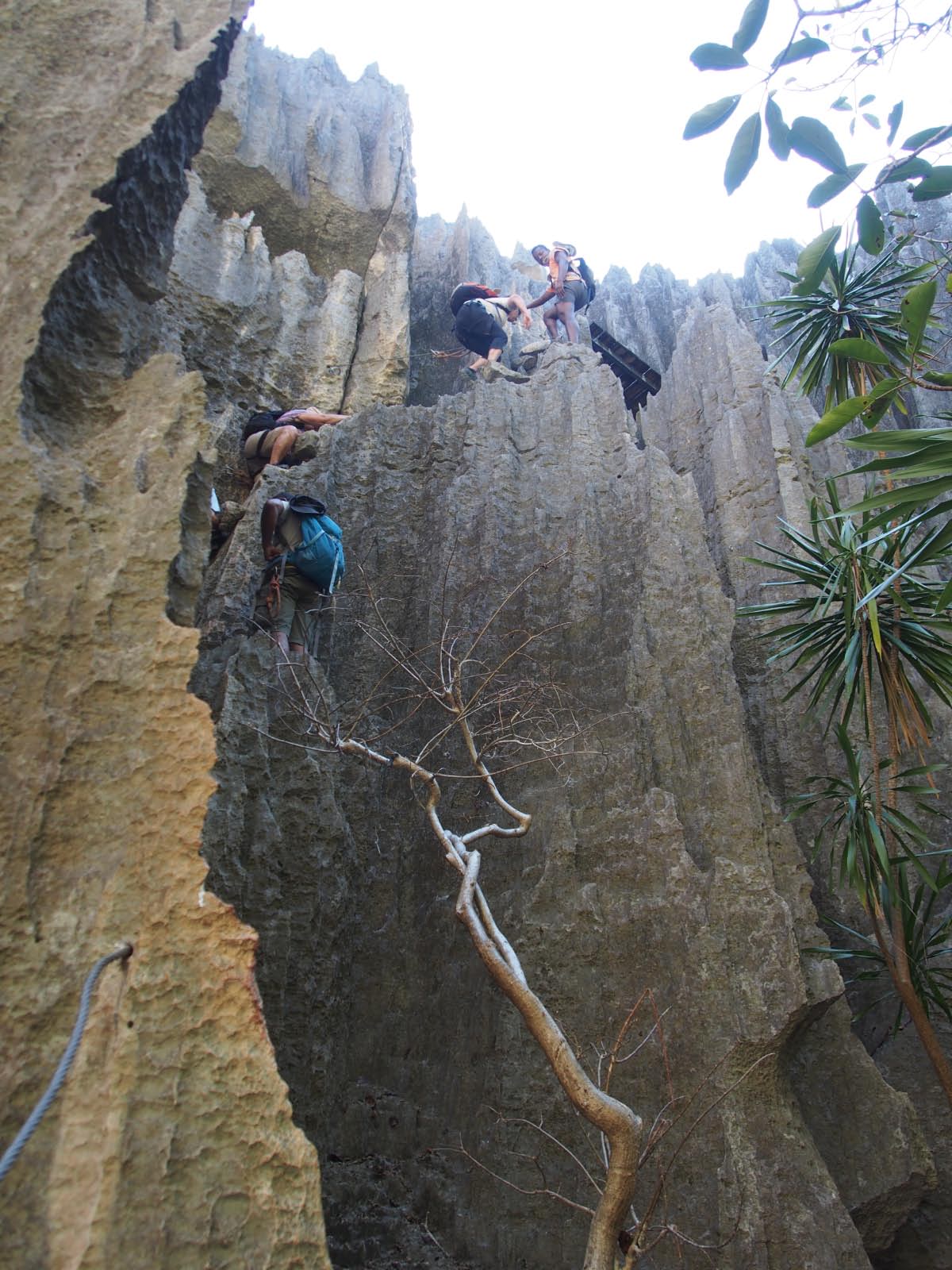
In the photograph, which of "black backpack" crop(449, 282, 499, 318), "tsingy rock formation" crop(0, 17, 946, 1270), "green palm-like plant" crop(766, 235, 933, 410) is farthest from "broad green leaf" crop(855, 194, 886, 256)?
"black backpack" crop(449, 282, 499, 318)

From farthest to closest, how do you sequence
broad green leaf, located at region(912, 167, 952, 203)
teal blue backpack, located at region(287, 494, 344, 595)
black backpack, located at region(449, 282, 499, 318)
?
black backpack, located at region(449, 282, 499, 318) < teal blue backpack, located at region(287, 494, 344, 595) < broad green leaf, located at region(912, 167, 952, 203)

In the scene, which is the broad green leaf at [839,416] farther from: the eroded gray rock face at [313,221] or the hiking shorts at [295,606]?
the eroded gray rock face at [313,221]

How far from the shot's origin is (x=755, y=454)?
32.8 feet

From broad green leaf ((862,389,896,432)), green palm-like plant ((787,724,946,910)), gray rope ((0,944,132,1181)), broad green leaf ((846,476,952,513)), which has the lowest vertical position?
gray rope ((0,944,132,1181))

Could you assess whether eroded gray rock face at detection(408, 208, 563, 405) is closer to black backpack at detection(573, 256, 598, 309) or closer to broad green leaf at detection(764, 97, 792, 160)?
black backpack at detection(573, 256, 598, 309)

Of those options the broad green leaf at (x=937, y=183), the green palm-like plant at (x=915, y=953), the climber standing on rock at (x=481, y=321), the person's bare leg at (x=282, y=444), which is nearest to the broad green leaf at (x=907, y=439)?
the broad green leaf at (x=937, y=183)

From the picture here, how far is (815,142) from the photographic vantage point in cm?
263

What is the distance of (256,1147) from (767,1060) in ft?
13.3

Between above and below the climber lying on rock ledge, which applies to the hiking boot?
above

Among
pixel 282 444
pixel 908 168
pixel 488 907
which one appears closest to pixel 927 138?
pixel 908 168

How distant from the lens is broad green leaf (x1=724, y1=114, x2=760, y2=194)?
2.68m

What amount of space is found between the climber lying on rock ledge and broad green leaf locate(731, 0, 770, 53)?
677 centimetres

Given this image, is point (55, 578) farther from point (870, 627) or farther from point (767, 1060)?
point (870, 627)

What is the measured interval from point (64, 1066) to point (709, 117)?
9.72 ft
